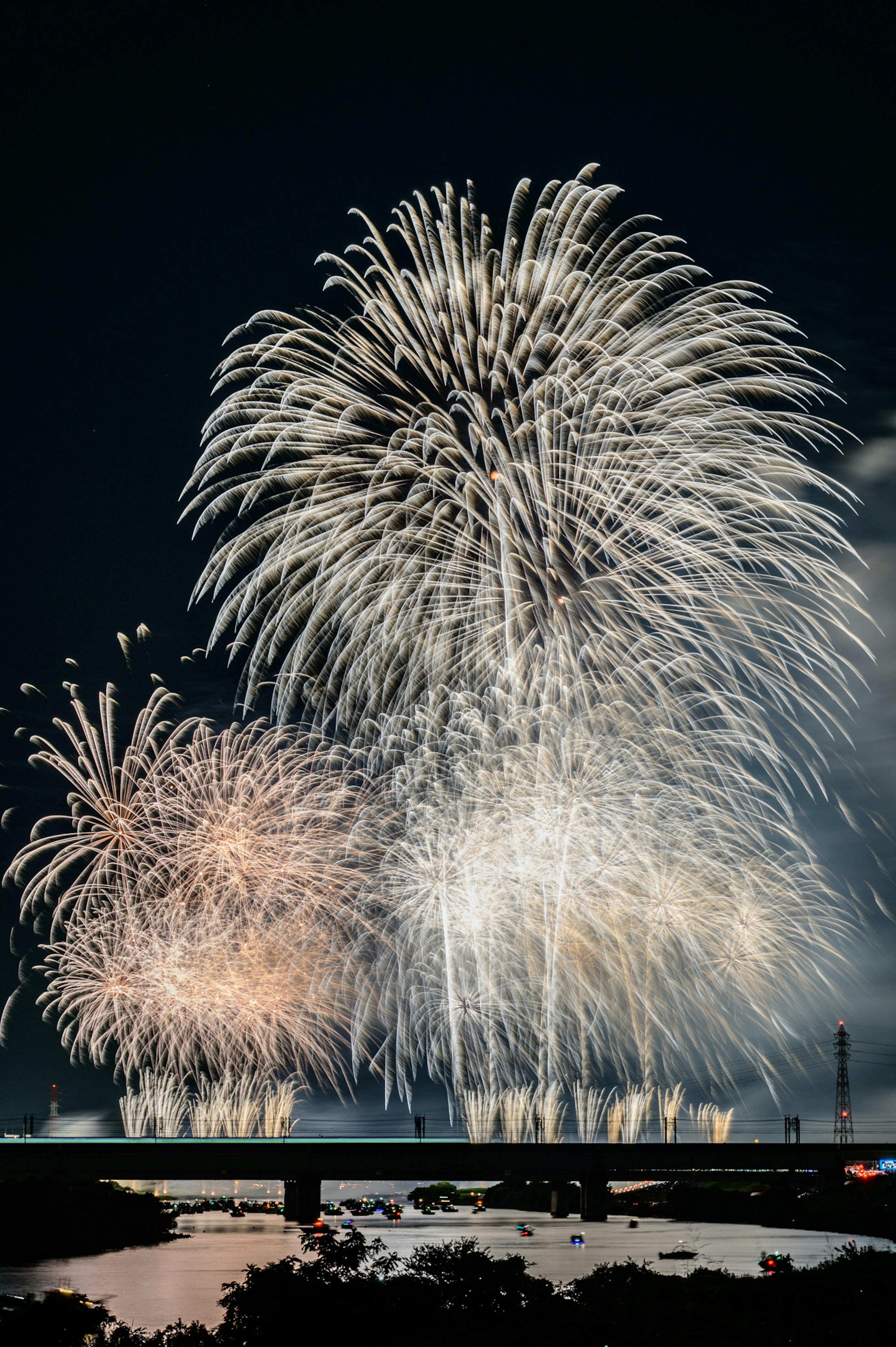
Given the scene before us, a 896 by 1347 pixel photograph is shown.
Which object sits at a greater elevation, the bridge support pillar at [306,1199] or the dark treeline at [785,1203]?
the bridge support pillar at [306,1199]

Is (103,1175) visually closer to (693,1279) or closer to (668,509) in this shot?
(693,1279)

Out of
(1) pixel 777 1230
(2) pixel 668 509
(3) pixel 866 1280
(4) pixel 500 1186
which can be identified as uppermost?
(2) pixel 668 509

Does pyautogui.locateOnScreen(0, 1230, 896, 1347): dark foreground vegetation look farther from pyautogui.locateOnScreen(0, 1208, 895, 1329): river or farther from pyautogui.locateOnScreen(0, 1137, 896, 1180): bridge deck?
pyautogui.locateOnScreen(0, 1137, 896, 1180): bridge deck

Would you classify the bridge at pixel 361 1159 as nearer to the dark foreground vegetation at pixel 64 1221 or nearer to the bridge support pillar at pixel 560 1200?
the dark foreground vegetation at pixel 64 1221

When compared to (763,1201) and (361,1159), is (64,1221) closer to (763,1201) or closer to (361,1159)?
(361,1159)

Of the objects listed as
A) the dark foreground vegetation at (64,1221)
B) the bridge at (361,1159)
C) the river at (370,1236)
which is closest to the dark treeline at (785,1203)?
the river at (370,1236)

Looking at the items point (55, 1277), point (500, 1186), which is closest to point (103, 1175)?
point (55, 1277)

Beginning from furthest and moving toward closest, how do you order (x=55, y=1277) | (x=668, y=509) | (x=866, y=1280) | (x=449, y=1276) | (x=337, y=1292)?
(x=55, y=1277)
(x=668, y=509)
(x=866, y=1280)
(x=449, y=1276)
(x=337, y=1292)

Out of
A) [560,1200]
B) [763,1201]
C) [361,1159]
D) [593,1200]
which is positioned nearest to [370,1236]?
[361,1159]
